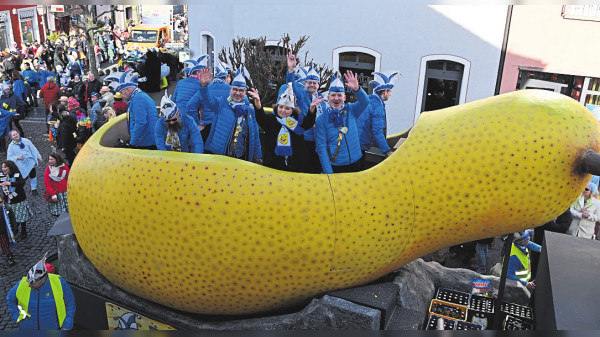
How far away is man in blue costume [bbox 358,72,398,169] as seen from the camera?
565 centimetres

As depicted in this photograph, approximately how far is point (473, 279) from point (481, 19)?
22.1 feet

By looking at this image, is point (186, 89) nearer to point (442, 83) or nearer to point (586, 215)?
point (586, 215)

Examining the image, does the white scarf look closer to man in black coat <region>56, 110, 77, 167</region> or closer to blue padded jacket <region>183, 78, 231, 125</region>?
man in black coat <region>56, 110, 77, 167</region>

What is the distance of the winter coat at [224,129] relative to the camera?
17.3 feet

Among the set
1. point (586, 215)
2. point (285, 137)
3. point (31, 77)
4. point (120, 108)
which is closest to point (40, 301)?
point (285, 137)

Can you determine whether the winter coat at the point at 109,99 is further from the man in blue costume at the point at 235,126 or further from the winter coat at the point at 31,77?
the man in blue costume at the point at 235,126

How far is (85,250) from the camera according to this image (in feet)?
17.2

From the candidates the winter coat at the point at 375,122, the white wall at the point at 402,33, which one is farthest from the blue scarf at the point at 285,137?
the white wall at the point at 402,33

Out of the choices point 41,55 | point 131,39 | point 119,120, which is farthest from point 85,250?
point 131,39

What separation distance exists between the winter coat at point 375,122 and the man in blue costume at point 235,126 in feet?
3.86

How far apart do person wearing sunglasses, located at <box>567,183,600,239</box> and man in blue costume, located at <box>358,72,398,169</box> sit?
298 centimetres

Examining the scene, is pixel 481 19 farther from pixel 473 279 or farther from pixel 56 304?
pixel 56 304

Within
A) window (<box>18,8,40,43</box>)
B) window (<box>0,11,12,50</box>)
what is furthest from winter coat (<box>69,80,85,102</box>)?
window (<box>18,8,40,43</box>)

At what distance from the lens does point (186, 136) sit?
5.09m
